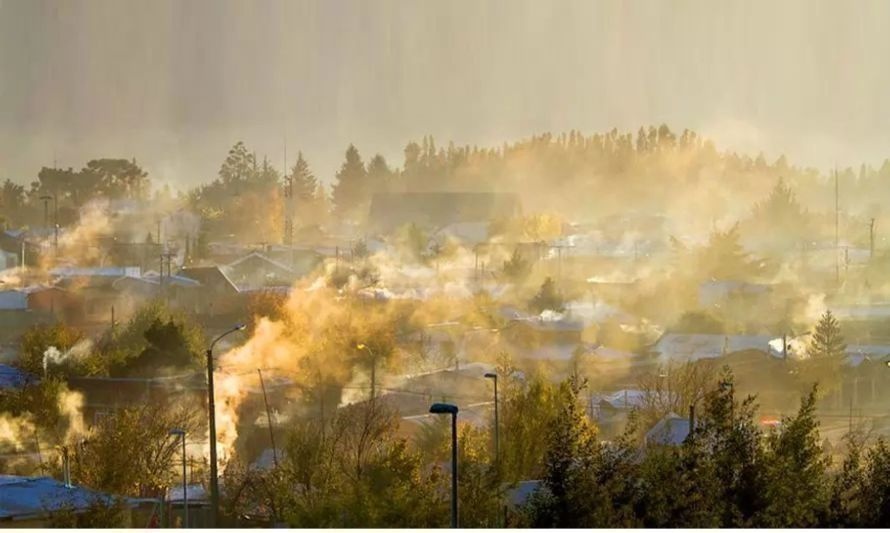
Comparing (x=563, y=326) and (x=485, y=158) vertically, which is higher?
(x=485, y=158)

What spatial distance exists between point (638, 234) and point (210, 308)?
17.8 feet

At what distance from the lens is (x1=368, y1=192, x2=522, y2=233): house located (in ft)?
47.5

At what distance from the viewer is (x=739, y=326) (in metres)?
14.3

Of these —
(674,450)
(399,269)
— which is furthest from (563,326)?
(674,450)

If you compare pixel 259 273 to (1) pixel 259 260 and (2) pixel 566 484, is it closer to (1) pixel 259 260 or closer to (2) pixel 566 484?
(1) pixel 259 260

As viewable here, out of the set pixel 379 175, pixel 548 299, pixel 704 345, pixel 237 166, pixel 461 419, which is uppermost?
pixel 237 166

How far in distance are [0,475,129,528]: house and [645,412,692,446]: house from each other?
4.31 metres

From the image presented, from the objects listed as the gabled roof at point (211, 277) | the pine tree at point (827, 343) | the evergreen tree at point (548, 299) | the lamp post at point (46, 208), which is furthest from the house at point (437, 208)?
the lamp post at point (46, 208)

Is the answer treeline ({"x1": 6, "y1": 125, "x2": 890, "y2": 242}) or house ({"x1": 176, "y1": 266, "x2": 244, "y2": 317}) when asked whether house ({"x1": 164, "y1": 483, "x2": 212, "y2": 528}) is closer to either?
treeline ({"x1": 6, "y1": 125, "x2": 890, "y2": 242})

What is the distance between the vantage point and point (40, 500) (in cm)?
838

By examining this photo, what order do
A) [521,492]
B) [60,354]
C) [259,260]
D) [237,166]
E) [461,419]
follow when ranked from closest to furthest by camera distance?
[521,492] < [461,419] < [60,354] < [237,166] < [259,260]

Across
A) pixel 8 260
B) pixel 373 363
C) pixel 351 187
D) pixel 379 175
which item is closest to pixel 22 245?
pixel 8 260

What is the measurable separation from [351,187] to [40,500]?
6.12m

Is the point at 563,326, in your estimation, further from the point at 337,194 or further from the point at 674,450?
the point at 674,450
